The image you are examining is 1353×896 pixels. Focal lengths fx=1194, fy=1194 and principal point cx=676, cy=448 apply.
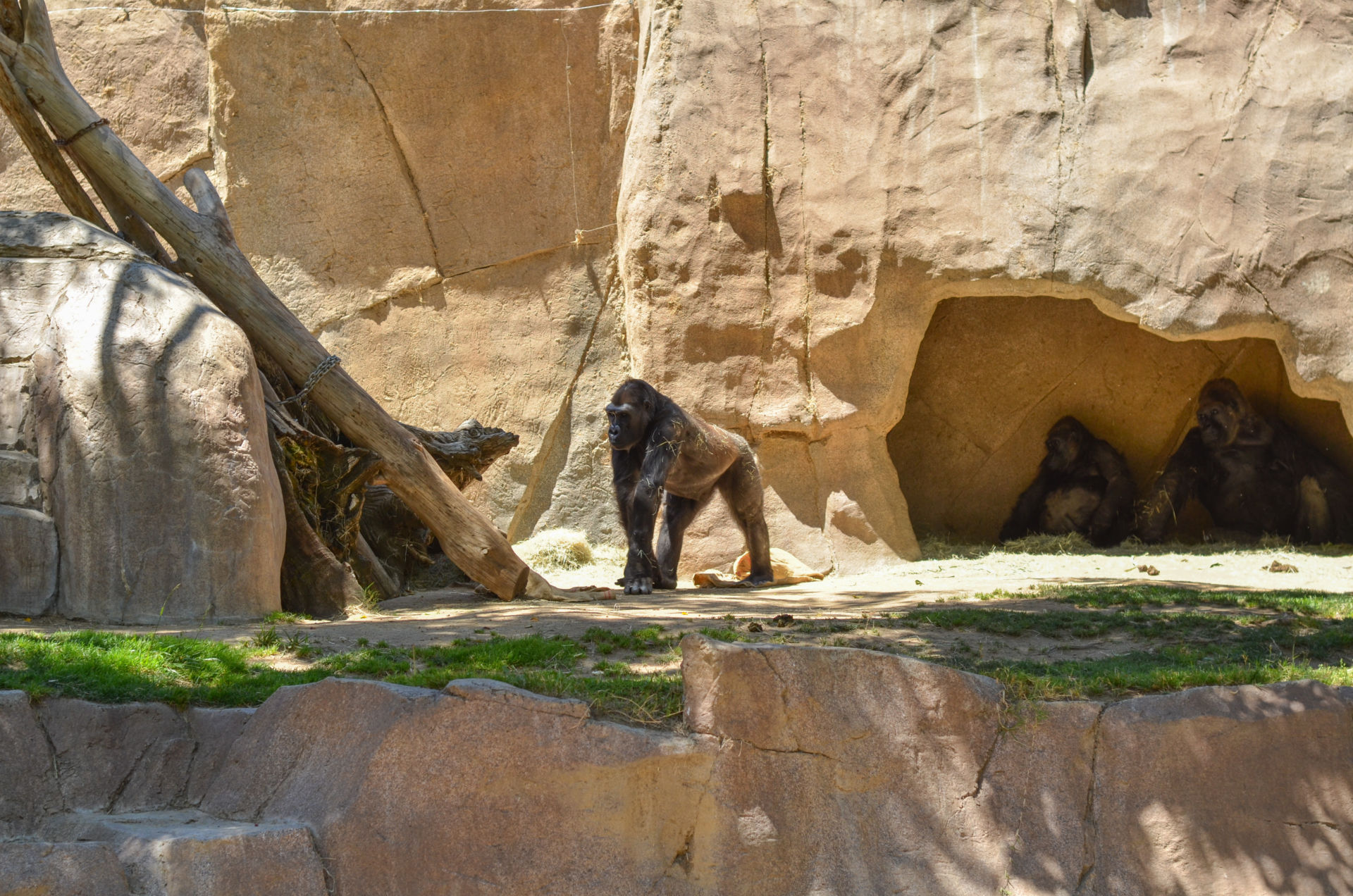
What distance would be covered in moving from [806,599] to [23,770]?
431 cm

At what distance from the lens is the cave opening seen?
11.2 meters

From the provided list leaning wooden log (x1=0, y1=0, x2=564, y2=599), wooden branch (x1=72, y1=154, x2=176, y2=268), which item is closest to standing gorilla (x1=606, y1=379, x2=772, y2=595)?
→ leaning wooden log (x1=0, y1=0, x2=564, y2=599)

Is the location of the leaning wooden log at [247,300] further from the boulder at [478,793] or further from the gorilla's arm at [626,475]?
the boulder at [478,793]

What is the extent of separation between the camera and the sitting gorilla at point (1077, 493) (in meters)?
11.1

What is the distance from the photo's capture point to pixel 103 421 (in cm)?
568

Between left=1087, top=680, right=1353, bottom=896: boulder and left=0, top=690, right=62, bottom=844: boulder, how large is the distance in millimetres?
3317

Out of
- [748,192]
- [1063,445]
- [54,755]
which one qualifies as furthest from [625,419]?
[1063,445]

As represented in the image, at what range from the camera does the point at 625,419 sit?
26.5 feet

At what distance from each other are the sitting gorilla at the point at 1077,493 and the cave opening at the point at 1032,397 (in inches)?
11.8

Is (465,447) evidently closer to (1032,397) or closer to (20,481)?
(20,481)

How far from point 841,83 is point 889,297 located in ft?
5.88

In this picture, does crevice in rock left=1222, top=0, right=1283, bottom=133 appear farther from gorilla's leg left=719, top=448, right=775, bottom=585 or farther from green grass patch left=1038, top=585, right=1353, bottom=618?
gorilla's leg left=719, top=448, right=775, bottom=585

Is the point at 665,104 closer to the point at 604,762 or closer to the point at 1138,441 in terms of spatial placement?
the point at 1138,441

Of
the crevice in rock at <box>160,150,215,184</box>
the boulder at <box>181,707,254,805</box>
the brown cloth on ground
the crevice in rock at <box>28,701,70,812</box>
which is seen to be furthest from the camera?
the crevice in rock at <box>160,150,215,184</box>
